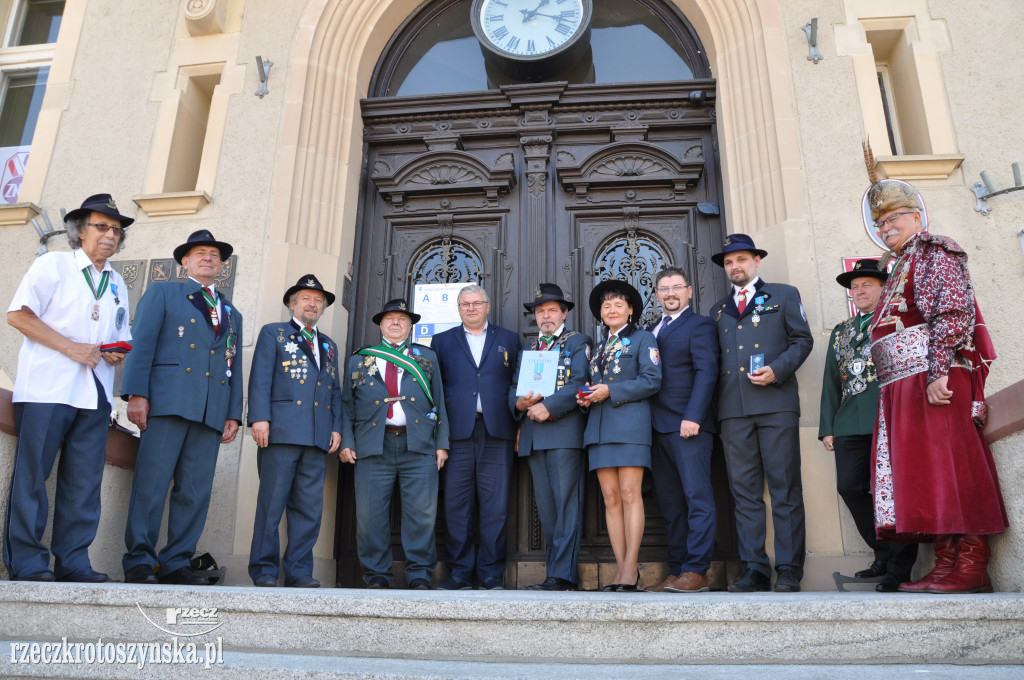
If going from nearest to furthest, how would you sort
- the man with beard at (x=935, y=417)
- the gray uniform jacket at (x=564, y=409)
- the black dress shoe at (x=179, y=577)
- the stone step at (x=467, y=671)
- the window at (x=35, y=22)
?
the stone step at (x=467, y=671) < the man with beard at (x=935, y=417) < the black dress shoe at (x=179, y=577) < the gray uniform jacket at (x=564, y=409) < the window at (x=35, y=22)

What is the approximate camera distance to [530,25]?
273 inches

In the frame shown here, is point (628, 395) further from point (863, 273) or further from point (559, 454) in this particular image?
point (863, 273)

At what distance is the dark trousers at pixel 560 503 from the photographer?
4871 millimetres

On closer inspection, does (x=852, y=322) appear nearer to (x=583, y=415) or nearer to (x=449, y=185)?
(x=583, y=415)

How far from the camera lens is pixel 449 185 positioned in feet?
21.8

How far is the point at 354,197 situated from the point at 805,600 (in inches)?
200

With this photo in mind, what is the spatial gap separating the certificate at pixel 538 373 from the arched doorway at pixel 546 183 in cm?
89

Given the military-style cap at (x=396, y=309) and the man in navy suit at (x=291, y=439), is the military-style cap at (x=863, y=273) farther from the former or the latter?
the man in navy suit at (x=291, y=439)

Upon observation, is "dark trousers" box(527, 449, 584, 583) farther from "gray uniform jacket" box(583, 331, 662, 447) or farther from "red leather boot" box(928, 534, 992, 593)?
"red leather boot" box(928, 534, 992, 593)

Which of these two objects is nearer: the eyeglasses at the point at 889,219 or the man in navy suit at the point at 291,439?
the eyeglasses at the point at 889,219

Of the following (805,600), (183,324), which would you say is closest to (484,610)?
(805,600)

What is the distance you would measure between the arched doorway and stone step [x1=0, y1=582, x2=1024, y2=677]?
3.23 m

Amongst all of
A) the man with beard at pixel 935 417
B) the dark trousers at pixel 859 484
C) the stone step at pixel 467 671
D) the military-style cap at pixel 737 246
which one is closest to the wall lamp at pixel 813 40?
the military-style cap at pixel 737 246

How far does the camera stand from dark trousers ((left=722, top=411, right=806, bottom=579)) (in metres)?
4.68
